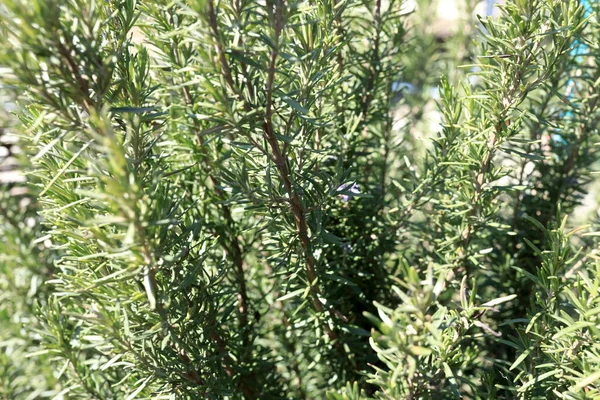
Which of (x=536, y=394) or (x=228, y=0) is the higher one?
(x=228, y=0)

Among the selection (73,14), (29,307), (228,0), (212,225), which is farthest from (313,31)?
(29,307)

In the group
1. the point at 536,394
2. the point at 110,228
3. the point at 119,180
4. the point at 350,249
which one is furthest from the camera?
the point at 350,249

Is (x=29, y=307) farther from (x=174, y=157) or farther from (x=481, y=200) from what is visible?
(x=481, y=200)

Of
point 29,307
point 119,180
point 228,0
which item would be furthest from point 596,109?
point 29,307

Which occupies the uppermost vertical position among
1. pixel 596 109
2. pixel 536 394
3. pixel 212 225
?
pixel 596 109

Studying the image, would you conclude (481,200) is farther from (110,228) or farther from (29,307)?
(29,307)

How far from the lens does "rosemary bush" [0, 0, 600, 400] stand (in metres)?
0.54

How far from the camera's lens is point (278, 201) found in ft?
2.20

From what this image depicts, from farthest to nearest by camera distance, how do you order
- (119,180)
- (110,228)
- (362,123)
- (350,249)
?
(362,123)
(350,249)
(110,228)
(119,180)

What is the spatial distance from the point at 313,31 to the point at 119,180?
34 centimetres

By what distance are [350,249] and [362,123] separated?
266 mm

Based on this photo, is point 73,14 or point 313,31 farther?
point 313,31

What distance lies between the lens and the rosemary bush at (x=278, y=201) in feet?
1.79

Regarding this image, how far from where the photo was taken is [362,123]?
990mm
